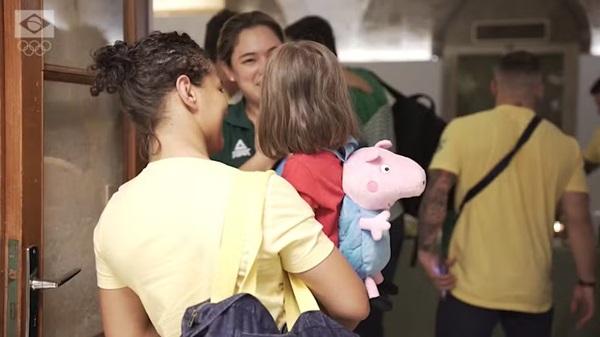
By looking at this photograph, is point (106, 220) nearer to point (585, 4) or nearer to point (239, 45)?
point (239, 45)

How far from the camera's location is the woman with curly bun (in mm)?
979

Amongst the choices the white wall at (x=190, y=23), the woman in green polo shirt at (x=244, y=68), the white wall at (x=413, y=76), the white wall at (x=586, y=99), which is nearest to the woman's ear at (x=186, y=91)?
the woman in green polo shirt at (x=244, y=68)

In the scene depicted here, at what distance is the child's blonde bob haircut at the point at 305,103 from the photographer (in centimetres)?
115

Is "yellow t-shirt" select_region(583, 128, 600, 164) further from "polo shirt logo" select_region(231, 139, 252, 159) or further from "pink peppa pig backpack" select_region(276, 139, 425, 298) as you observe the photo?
"pink peppa pig backpack" select_region(276, 139, 425, 298)

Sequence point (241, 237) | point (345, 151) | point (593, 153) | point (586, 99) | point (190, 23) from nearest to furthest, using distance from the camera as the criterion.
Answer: point (241, 237) → point (345, 151) → point (593, 153) → point (190, 23) → point (586, 99)

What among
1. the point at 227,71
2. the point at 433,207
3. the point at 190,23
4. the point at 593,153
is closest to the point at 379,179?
the point at 227,71

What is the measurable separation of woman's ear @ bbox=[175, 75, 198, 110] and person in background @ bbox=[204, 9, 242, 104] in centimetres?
23

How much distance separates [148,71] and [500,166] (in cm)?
150

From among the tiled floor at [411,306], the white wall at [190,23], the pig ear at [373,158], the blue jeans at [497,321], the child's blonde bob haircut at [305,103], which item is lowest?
the tiled floor at [411,306]

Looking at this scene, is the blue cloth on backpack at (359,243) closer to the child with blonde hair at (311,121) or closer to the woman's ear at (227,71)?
the child with blonde hair at (311,121)

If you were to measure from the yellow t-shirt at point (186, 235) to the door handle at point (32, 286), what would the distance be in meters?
0.36

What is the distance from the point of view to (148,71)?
1.06 metres

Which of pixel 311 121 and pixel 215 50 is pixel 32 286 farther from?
A: pixel 215 50

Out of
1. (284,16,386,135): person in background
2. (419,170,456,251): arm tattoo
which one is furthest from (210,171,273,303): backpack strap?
(419,170,456,251): arm tattoo
